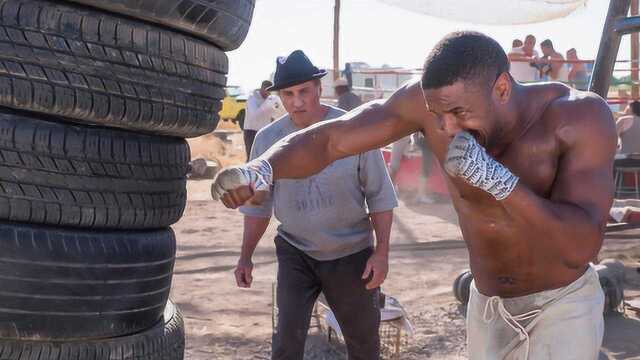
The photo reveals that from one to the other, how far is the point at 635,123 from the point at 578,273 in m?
8.88

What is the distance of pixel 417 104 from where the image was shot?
3.61 metres

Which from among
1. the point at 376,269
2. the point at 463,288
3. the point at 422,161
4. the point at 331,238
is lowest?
the point at 422,161

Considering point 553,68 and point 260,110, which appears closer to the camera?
point 553,68

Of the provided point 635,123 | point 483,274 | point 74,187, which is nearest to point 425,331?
point 483,274

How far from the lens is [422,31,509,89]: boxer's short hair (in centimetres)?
303

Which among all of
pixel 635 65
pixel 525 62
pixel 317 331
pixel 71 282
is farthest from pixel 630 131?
pixel 71 282

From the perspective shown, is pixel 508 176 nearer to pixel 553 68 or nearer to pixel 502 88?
pixel 502 88

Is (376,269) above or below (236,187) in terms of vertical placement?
below

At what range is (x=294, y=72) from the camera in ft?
15.4

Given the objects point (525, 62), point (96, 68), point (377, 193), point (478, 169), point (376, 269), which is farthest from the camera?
point (525, 62)

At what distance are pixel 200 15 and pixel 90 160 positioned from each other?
785 millimetres

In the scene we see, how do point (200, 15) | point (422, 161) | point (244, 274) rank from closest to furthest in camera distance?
point (200, 15), point (244, 274), point (422, 161)

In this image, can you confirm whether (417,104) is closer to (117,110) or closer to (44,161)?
(117,110)

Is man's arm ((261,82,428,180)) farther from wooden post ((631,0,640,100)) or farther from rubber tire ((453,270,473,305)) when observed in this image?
wooden post ((631,0,640,100))
